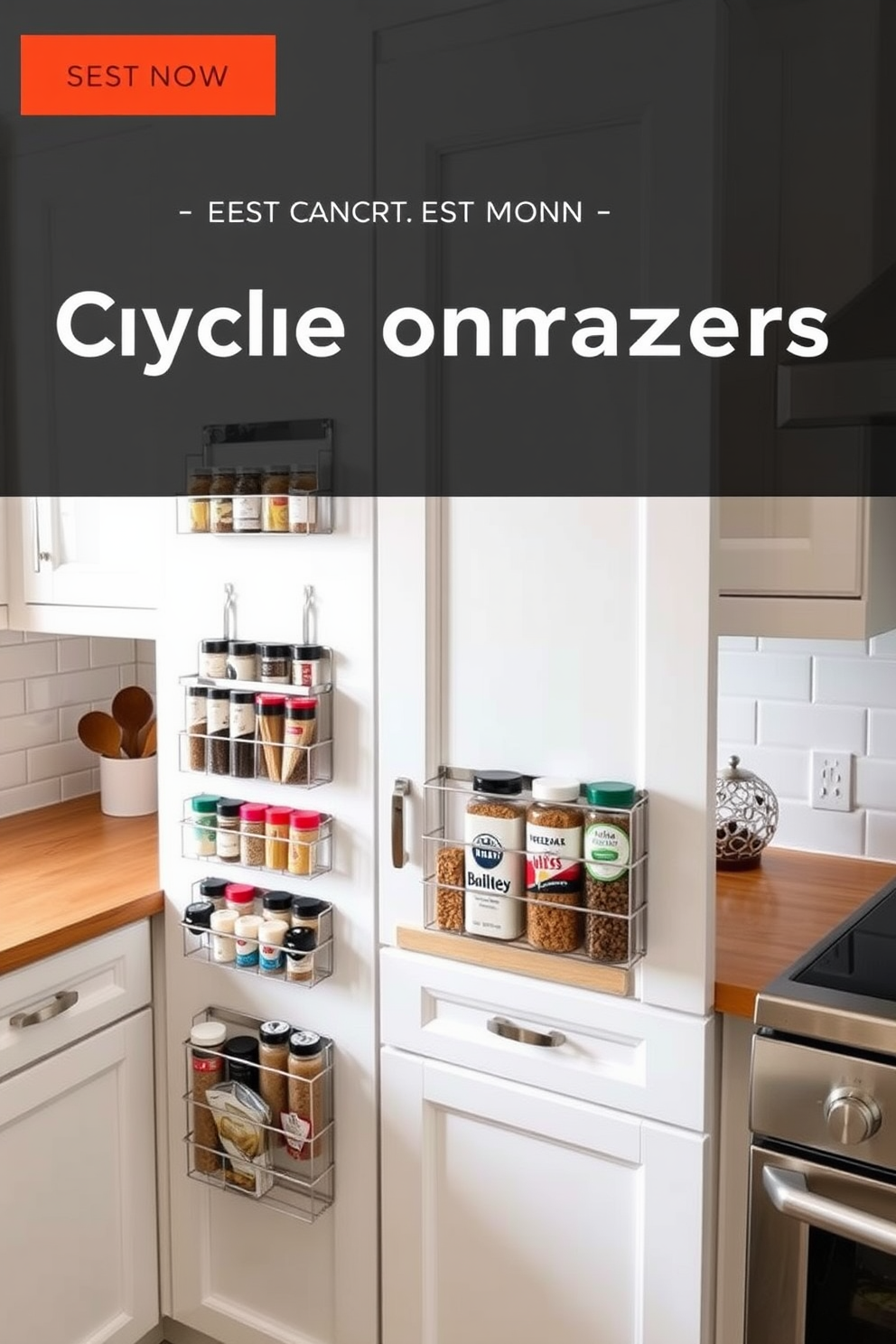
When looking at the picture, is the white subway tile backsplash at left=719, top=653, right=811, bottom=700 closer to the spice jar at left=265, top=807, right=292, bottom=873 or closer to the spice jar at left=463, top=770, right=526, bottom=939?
the spice jar at left=463, top=770, right=526, bottom=939

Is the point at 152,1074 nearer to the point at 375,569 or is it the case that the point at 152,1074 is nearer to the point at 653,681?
the point at 375,569

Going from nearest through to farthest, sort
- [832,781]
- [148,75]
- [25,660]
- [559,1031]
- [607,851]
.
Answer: [607,851] < [559,1031] < [148,75] < [832,781] < [25,660]

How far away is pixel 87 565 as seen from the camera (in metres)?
2.18

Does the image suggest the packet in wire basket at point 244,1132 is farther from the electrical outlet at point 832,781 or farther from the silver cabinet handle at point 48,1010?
the electrical outlet at point 832,781

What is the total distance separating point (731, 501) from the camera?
170cm

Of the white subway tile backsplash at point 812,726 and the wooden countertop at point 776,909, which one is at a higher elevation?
the white subway tile backsplash at point 812,726

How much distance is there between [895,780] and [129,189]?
160 cm

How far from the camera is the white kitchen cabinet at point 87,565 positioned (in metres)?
2.10

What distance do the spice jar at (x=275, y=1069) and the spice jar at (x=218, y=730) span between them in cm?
41

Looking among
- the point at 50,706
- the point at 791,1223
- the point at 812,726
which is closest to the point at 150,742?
the point at 50,706

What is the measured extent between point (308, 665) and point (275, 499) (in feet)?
0.80

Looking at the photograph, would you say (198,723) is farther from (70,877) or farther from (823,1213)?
(823,1213)

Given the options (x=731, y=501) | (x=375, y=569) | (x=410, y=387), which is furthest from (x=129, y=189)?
(x=731, y=501)

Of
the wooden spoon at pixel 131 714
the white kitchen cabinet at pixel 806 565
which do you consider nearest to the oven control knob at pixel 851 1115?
the white kitchen cabinet at pixel 806 565
